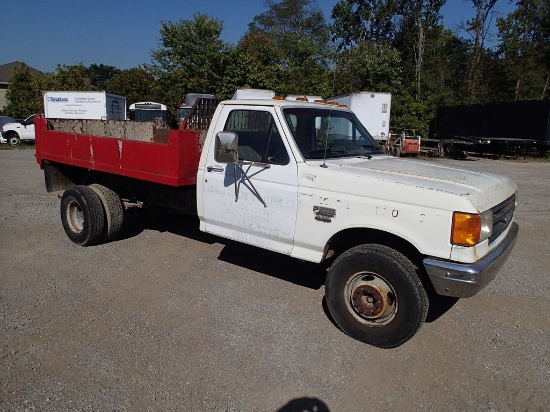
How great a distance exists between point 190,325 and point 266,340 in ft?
2.42

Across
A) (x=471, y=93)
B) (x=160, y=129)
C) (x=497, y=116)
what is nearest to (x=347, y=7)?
(x=471, y=93)

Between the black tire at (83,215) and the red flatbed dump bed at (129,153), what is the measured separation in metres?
0.40

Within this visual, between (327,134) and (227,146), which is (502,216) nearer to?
(327,134)

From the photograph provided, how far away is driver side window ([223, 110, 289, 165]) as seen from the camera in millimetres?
4152

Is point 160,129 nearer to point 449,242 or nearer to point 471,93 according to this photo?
point 449,242

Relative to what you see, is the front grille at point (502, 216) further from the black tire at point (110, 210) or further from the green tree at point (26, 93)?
the green tree at point (26, 93)

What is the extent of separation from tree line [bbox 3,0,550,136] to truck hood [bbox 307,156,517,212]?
26.4m

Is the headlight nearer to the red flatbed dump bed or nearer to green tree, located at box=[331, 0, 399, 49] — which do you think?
the red flatbed dump bed

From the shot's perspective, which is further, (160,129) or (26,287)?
(160,129)

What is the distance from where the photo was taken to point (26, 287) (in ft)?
15.3

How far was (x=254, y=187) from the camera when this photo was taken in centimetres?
423

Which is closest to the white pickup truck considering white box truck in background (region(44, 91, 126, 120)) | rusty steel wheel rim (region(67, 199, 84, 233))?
rusty steel wheel rim (region(67, 199, 84, 233))

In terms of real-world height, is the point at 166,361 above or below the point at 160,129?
below

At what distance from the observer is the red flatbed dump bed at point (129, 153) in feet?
15.7
